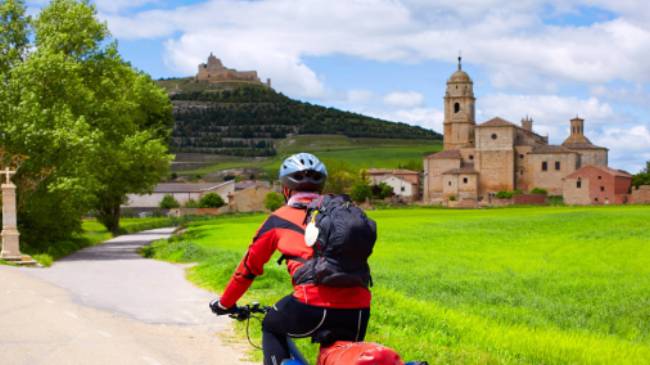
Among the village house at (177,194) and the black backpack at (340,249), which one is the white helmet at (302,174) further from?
the village house at (177,194)

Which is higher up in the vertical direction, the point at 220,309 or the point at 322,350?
the point at 220,309

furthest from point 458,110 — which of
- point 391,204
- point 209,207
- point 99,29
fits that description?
point 99,29

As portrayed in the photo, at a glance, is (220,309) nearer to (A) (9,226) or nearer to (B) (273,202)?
(A) (9,226)

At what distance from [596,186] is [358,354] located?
12623cm

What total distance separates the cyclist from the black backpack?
3.1 inches

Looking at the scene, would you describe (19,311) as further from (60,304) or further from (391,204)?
(391,204)

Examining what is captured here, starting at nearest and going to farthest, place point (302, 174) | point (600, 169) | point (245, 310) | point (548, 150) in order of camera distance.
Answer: point (245, 310) → point (302, 174) → point (600, 169) → point (548, 150)

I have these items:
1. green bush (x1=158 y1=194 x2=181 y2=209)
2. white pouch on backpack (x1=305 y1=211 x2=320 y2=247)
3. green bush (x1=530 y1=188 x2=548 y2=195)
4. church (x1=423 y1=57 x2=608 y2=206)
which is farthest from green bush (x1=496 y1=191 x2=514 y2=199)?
white pouch on backpack (x1=305 y1=211 x2=320 y2=247)

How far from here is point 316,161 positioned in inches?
248

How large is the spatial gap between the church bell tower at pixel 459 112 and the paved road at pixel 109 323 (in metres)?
129

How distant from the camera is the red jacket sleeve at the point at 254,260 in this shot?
587 centimetres

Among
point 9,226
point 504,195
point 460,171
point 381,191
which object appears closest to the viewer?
point 9,226

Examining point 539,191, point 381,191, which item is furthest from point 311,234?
point 381,191

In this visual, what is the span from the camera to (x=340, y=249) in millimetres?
5422
